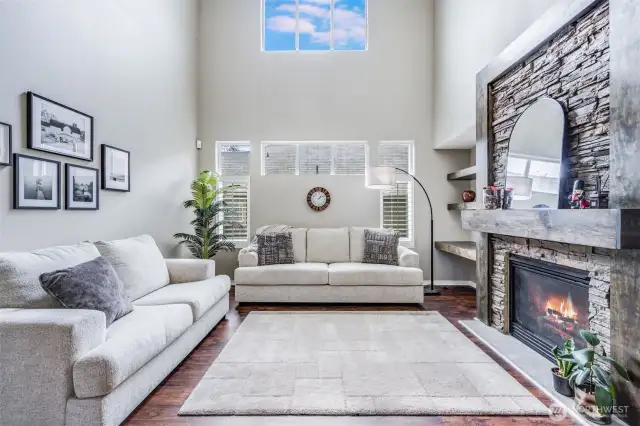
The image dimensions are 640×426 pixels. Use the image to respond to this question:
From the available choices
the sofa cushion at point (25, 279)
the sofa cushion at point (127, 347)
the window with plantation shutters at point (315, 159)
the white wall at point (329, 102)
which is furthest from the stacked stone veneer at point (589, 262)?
the sofa cushion at point (25, 279)

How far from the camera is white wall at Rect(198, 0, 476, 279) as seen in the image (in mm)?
5484

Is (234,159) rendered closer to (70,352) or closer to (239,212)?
(239,212)

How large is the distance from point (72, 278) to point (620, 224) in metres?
2.93

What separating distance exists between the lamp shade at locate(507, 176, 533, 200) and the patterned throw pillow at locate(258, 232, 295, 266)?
Answer: 2718mm

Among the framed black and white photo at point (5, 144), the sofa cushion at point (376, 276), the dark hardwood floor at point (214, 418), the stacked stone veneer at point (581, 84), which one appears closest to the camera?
the dark hardwood floor at point (214, 418)

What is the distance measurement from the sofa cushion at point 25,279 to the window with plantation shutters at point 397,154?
442 cm

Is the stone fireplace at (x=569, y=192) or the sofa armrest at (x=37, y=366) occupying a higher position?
the stone fireplace at (x=569, y=192)

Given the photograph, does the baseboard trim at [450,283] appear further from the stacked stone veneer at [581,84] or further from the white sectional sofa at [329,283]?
the stacked stone veneer at [581,84]

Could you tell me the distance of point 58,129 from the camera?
2.70 m

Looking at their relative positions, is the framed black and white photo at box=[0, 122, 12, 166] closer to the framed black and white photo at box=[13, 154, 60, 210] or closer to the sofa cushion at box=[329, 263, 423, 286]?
the framed black and white photo at box=[13, 154, 60, 210]

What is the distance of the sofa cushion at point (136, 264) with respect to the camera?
285 cm

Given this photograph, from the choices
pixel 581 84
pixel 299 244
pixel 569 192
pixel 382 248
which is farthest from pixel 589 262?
pixel 299 244

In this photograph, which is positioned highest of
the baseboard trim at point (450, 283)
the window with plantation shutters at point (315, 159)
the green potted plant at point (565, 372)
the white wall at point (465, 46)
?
the white wall at point (465, 46)

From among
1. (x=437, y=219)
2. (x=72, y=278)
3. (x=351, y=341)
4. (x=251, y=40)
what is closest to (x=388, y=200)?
(x=437, y=219)
